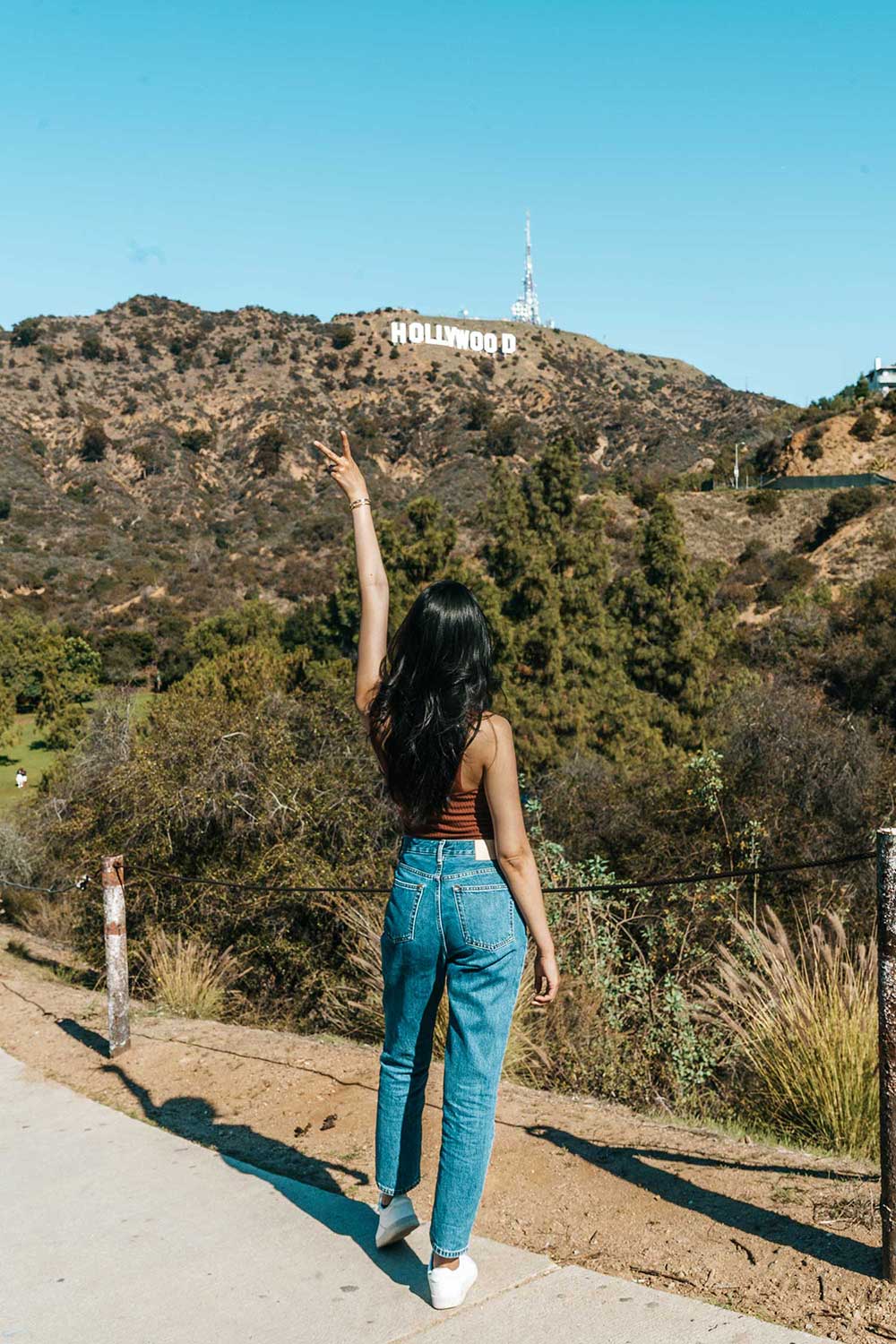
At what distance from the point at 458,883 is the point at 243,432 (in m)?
73.5

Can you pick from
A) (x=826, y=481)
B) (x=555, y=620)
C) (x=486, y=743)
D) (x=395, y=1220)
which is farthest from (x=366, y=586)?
(x=826, y=481)

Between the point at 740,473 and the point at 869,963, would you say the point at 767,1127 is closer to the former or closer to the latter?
the point at 869,963

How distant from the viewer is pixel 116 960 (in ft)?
19.2

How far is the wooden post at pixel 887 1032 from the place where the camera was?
2.98 meters

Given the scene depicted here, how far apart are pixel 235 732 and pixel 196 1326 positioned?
7531mm

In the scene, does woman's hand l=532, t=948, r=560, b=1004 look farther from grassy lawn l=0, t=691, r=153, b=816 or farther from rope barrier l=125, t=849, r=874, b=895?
grassy lawn l=0, t=691, r=153, b=816

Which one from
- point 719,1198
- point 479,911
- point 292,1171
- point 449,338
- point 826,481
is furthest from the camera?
point 449,338

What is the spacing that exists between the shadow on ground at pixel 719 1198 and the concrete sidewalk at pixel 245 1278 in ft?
1.52

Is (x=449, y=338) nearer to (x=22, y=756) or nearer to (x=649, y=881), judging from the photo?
(x=22, y=756)

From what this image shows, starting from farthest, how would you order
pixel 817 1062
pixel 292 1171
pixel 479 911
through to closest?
pixel 817 1062 < pixel 292 1171 < pixel 479 911

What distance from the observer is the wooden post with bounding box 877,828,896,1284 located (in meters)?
2.98

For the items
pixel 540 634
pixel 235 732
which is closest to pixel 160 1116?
pixel 235 732

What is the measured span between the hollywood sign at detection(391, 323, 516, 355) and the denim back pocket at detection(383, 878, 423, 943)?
3544 inches

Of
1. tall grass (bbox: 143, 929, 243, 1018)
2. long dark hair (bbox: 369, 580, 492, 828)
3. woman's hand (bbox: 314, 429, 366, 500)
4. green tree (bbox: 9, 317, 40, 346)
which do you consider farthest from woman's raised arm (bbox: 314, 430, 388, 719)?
green tree (bbox: 9, 317, 40, 346)
